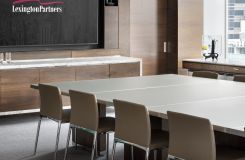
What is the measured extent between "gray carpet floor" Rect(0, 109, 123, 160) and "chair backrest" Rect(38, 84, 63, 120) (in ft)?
1.76

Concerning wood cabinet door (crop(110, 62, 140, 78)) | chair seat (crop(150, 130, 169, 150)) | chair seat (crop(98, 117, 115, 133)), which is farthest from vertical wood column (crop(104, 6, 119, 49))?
chair seat (crop(150, 130, 169, 150))

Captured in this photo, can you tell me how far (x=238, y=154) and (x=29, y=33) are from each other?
505 centimetres

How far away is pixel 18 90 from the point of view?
8.19 metres

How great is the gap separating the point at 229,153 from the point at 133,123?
2.85ft

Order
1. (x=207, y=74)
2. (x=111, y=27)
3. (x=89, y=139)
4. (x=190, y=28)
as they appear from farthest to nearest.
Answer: (x=190, y=28)
(x=111, y=27)
(x=207, y=74)
(x=89, y=139)

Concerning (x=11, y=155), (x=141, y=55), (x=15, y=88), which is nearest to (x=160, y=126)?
(x=11, y=155)

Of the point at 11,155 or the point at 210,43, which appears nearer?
the point at 11,155

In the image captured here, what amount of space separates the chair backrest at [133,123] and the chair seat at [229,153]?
62cm

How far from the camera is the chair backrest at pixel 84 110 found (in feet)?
17.6

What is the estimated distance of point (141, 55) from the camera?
991 cm

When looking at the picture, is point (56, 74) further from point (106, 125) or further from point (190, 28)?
point (106, 125)

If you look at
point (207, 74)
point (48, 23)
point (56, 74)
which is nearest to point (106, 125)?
point (207, 74)

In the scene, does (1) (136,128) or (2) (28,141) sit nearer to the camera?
(1) (136,128)

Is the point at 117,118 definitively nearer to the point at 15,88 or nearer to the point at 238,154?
the point at 238,154
